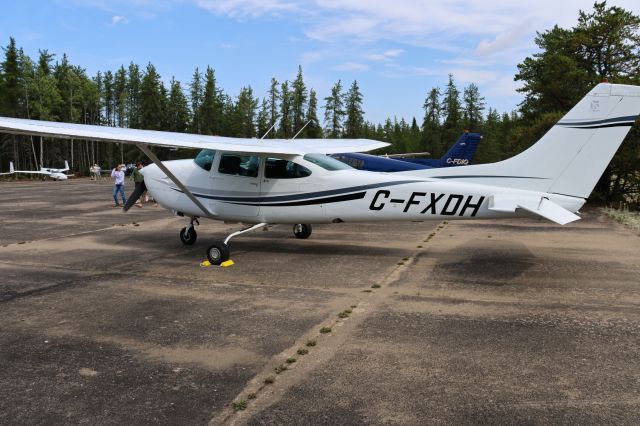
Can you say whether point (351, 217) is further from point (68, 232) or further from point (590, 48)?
point (590, 48)

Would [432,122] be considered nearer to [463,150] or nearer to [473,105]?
[473,105]

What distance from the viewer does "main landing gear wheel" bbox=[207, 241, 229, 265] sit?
8578 mm

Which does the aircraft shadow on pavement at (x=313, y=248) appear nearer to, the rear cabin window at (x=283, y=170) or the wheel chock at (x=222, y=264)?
the wheel chock at (x=222, y=264)

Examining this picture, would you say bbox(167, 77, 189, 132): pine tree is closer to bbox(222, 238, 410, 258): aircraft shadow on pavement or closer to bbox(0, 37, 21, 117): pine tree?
bbox(0, 37, 21, 117): pine tree

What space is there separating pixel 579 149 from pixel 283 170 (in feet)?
17.2

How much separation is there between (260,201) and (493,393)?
6472 millimetres

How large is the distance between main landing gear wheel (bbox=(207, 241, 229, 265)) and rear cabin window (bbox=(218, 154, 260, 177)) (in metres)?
1.68

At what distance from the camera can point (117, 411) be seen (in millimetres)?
3562

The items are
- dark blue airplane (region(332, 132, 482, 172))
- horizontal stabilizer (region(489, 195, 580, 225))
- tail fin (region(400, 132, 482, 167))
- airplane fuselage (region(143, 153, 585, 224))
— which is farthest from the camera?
tail fin (region(400, 132, 482, 167))

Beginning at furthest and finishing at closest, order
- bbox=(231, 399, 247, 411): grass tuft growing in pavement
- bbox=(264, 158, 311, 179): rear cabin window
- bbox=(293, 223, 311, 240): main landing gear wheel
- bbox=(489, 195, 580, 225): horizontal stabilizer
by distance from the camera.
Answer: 1. bbox=(293, 223, 311, 240): main landing gear wheel
2. bbox=(264, 158, 311, 179): rear cabin window
3. bbox=(489, 195, 580, 225): horizontal stabilizer
4. bbox=(231, 399, 247, 411): grass tuft growing in pavement

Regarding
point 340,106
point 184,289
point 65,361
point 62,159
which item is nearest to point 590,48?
point 184,289

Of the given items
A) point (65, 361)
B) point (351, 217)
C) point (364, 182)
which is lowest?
point (65, 361)

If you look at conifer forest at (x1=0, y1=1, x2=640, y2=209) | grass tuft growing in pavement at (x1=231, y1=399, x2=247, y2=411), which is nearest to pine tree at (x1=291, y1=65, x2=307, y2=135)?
conifer forest at (x1=0, y1=1, x2=640, y2=209)

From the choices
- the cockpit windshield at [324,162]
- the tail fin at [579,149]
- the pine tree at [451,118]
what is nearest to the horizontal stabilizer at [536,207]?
the tail fin at [579,149]
